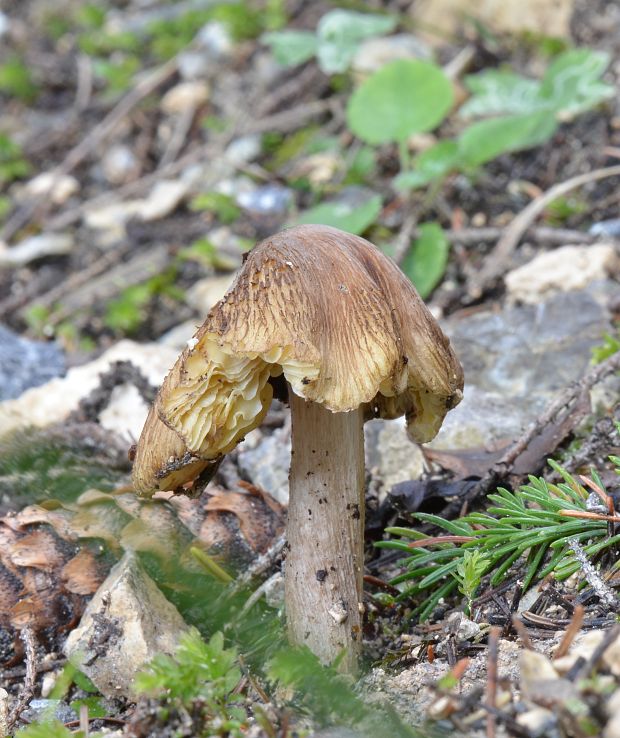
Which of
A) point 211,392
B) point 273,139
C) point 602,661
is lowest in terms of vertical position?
point 273,139

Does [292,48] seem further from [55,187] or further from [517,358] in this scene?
[517,358]

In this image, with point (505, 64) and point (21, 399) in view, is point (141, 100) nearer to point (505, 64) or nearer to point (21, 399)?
point (505, 64)

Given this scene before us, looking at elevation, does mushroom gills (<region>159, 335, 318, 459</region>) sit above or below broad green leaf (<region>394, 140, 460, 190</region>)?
above

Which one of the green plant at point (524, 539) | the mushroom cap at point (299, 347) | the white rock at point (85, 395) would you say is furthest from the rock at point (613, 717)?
the white rock at point (85, 395)

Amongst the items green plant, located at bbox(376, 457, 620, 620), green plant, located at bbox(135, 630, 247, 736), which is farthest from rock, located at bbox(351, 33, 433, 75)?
green plant, located at bbox(135, 630, 247, 736)

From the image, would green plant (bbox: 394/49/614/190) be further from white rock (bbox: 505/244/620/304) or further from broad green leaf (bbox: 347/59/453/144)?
white rock (bbox: 505/244/620/304)

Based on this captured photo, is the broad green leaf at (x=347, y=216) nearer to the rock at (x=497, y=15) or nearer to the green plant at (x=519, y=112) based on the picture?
the green plant at (x=519, y=112)

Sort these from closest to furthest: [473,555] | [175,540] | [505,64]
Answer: [473,555], [175,540], [505,64]

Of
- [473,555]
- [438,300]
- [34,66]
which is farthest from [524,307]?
[34,66]
